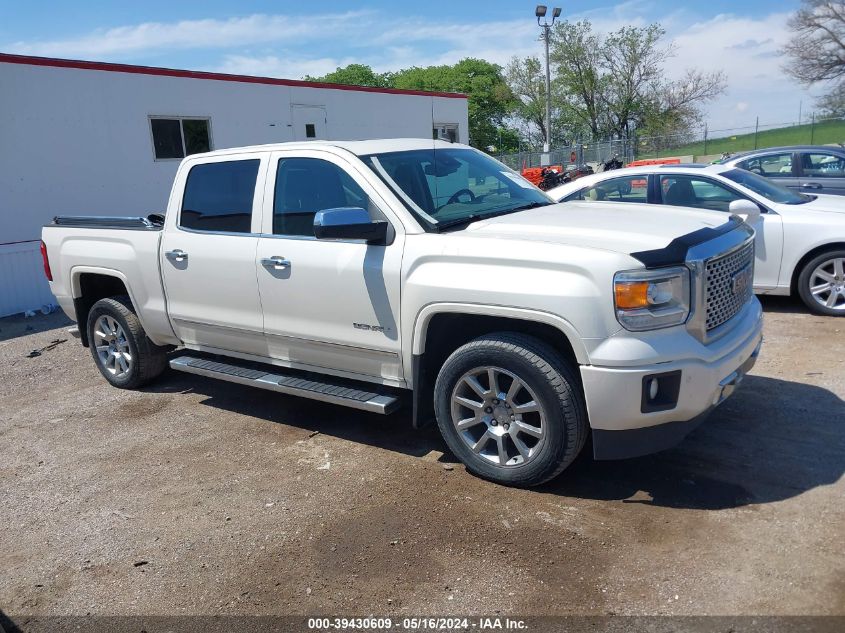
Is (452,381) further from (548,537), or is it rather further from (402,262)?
(548,537)

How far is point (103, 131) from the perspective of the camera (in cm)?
1284

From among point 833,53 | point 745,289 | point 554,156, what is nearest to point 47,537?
point 745,289

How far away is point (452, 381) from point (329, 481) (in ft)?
3.36

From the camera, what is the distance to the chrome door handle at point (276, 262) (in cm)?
469

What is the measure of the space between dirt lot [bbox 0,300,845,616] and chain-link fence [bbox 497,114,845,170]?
87.6 feet

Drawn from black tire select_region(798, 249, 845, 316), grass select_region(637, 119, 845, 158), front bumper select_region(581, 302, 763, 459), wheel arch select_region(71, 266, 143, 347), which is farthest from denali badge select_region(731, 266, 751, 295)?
grass select_region(637, 119, 845, 158)

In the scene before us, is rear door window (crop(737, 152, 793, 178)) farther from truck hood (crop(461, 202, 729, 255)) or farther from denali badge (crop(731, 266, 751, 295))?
denali badge (crop(731, 266, 751, 295))

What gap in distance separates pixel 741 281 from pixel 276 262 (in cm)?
292

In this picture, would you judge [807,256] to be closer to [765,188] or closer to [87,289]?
[765,188]

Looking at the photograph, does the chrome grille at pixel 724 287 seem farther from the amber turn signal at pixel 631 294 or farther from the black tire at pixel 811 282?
the black tire at pixel 811 282

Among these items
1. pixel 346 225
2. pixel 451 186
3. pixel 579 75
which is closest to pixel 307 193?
pixel 346 225

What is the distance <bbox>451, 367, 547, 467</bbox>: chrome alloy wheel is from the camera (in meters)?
3.87

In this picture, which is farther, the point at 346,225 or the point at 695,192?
the point at 695,192

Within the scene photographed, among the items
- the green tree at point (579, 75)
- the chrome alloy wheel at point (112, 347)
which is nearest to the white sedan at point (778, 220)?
the chrome alloy wheel at point (112, 347)
